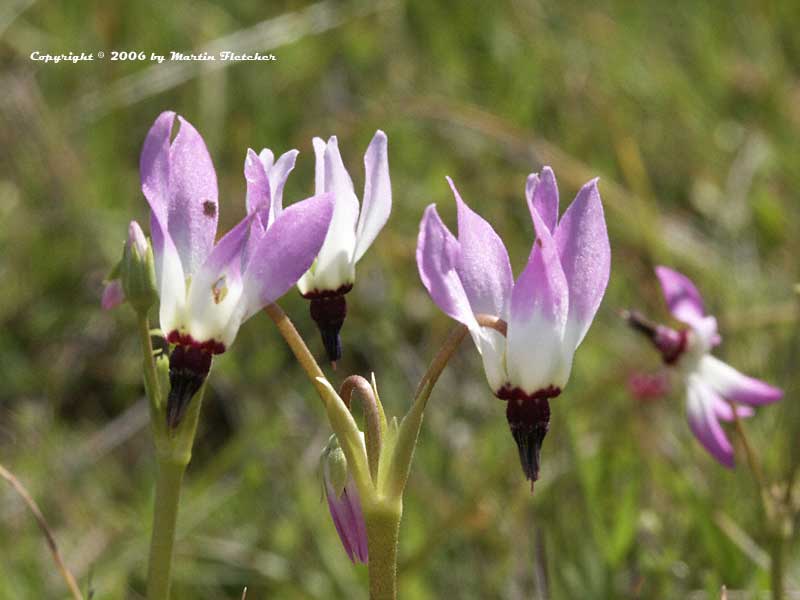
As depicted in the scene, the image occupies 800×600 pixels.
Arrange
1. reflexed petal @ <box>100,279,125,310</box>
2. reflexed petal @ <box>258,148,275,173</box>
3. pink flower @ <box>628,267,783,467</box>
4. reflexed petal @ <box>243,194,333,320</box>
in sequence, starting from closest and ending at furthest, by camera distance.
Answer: reflexed petal @ <box>243,194,333,320</box> → reflexed petal @ <box>258,148,275,173</box> → reflexed petal @ <box>100,279,125,310</box> → pink flower @ <box>628,267,783,467</box>

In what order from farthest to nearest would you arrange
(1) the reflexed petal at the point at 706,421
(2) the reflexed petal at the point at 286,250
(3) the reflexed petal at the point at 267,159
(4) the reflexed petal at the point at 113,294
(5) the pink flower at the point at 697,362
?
(5) the pink flower at the point at 697,362 < (1) the reflexed petal at the point at 706,421 < (4) the reflexed petal at the point at 113,294 < (3) the reflexed petal at the point at 267,159 < (2) the reflexed petal at the point at 286,250

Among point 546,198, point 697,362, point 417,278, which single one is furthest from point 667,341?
point 417,278

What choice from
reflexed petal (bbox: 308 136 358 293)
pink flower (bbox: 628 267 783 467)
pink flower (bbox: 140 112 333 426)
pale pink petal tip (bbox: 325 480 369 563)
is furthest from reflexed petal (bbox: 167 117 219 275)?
pink flower (bbox: 628 267 783 467)

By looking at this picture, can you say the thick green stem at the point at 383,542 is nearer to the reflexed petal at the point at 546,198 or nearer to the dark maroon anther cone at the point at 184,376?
the dark maroon anther cone at the point at 184,376

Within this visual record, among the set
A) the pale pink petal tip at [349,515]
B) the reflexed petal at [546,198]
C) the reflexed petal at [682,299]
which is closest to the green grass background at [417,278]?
the reflexed petal at [682,299]

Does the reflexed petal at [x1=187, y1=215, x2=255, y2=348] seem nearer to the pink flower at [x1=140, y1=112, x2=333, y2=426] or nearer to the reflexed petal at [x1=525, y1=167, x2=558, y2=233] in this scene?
the pink flower at [x1=140, y1=112, x2=333, y2=426]

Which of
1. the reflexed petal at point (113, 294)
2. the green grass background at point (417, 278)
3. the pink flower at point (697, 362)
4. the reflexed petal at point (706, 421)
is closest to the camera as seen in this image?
the reflexed petal at point (113, 294)
